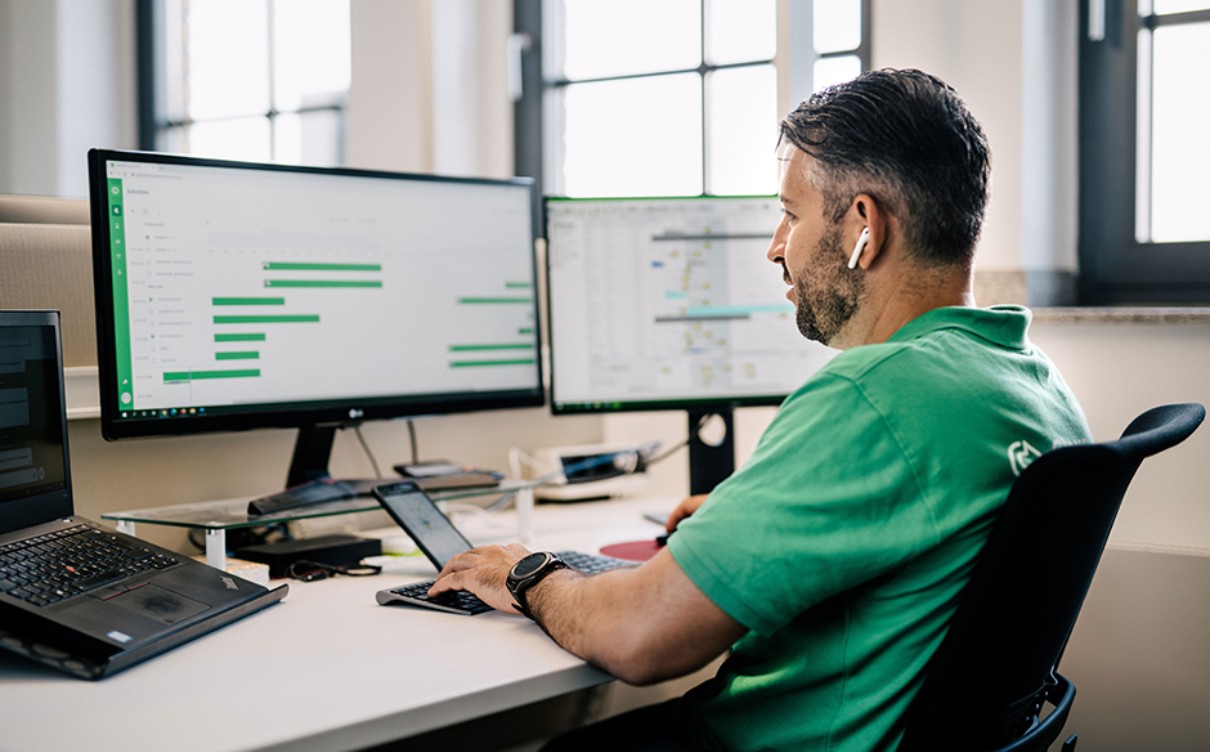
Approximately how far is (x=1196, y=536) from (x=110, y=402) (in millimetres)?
1539

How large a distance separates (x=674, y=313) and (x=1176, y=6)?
1066mm

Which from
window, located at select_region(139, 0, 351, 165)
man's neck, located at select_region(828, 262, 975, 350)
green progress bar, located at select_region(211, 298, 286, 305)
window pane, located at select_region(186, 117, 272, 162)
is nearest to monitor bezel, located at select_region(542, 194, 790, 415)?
green progress bar, located at select_region(211, 298, 286, 305)

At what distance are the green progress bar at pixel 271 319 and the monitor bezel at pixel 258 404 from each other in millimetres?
113

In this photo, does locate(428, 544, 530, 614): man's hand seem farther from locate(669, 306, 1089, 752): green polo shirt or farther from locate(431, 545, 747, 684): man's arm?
locate(669, 306, 1089, 752): green polo shirt

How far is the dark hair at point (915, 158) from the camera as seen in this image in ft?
3.43

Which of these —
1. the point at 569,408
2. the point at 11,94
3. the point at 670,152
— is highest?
the point at 11,94

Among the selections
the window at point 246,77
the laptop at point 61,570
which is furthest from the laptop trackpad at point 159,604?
the window at point 246,77

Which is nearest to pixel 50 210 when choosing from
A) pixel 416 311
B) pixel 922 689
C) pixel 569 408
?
pixel 416 311

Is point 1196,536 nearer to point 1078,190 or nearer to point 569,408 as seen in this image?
point 1078,190

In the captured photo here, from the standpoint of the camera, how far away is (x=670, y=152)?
2.58 meters

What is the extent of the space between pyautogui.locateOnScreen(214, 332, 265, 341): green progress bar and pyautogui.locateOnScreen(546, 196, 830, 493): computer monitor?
47 cm

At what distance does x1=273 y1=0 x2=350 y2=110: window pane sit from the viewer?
133 inches

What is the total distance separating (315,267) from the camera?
1.48m

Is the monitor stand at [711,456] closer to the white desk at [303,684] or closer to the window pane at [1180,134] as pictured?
the white desk at [303,684]
